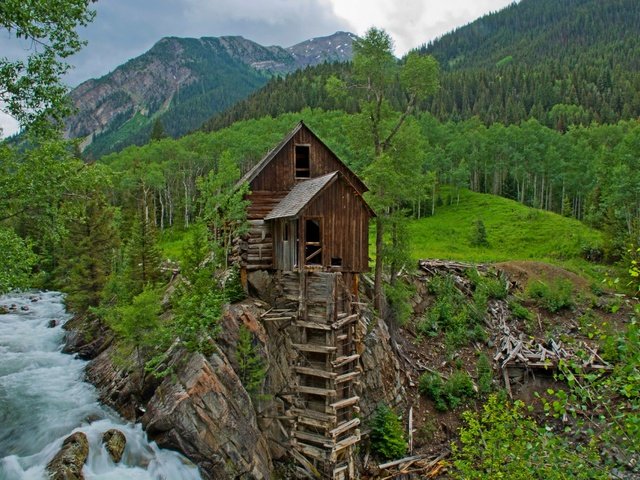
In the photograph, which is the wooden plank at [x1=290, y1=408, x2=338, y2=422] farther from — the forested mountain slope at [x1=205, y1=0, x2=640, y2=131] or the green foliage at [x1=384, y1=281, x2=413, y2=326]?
the forested mountain slope at [x1=205, y1=0, x2=640, y2=131]

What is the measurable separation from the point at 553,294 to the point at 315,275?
19176mm

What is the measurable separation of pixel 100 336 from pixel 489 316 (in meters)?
23.4

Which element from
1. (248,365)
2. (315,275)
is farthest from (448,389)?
(248,365)

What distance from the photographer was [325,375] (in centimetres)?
1962

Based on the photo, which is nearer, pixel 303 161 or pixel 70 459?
pixel 70 459

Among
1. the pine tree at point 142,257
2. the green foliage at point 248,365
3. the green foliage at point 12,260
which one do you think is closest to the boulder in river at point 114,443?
the green foliage at point 248,365

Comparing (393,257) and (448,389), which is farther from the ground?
(393,257)

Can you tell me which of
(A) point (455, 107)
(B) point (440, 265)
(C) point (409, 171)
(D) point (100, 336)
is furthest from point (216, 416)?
(A) point (455, 107)

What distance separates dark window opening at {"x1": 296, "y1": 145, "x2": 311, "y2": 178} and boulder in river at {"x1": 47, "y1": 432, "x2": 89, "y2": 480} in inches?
591

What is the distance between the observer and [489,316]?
30.0m

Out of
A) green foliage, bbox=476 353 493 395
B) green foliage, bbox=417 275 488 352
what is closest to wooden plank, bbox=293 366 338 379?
green foliage, bbox=476 353 493 395

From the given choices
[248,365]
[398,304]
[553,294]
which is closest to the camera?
[248,365]

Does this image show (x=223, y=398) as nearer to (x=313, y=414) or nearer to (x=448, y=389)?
(x=313, y=414)

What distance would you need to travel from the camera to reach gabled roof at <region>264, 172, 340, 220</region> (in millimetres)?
20469
